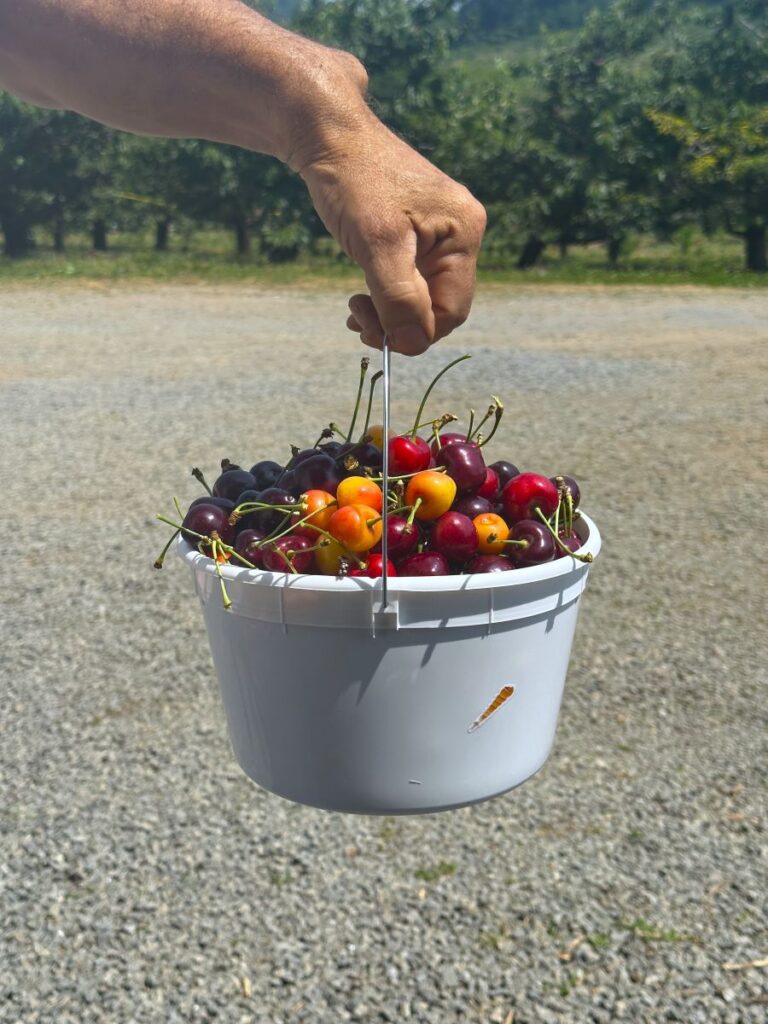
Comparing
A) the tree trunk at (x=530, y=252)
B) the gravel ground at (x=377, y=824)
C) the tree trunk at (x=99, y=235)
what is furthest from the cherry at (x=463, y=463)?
the tree trunk at (x=99, y=235)

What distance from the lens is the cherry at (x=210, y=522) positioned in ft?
4.80

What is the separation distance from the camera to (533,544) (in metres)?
1.40

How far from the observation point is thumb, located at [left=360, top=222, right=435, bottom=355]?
4.38 feet

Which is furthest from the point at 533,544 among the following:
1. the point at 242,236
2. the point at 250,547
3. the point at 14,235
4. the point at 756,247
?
the point at 14,235

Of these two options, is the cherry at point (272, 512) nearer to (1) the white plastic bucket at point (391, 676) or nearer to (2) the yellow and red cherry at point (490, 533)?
(1) the white plastic bucket at point (391, 676)

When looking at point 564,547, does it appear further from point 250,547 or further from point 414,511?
point 250,547

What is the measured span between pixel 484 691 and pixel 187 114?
3.02ft

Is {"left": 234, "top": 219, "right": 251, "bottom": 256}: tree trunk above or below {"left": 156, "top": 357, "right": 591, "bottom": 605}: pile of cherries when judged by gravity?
below

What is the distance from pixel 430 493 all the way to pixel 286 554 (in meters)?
0.21

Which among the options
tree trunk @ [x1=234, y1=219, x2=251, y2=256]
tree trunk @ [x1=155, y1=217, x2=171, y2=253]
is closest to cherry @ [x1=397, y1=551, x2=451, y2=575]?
tree trunk @ [x1=234, y1=219, x2=251, y2=256]

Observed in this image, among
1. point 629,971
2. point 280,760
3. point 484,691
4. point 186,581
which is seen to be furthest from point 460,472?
point 186,581

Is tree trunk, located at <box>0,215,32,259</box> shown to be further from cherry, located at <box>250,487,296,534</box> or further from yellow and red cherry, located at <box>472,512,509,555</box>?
yellow and red cherry, located at <box>472,512,509,555</box>

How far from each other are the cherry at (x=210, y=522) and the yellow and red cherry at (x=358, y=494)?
0.55 feet

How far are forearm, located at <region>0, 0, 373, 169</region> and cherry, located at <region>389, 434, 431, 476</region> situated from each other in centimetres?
41
